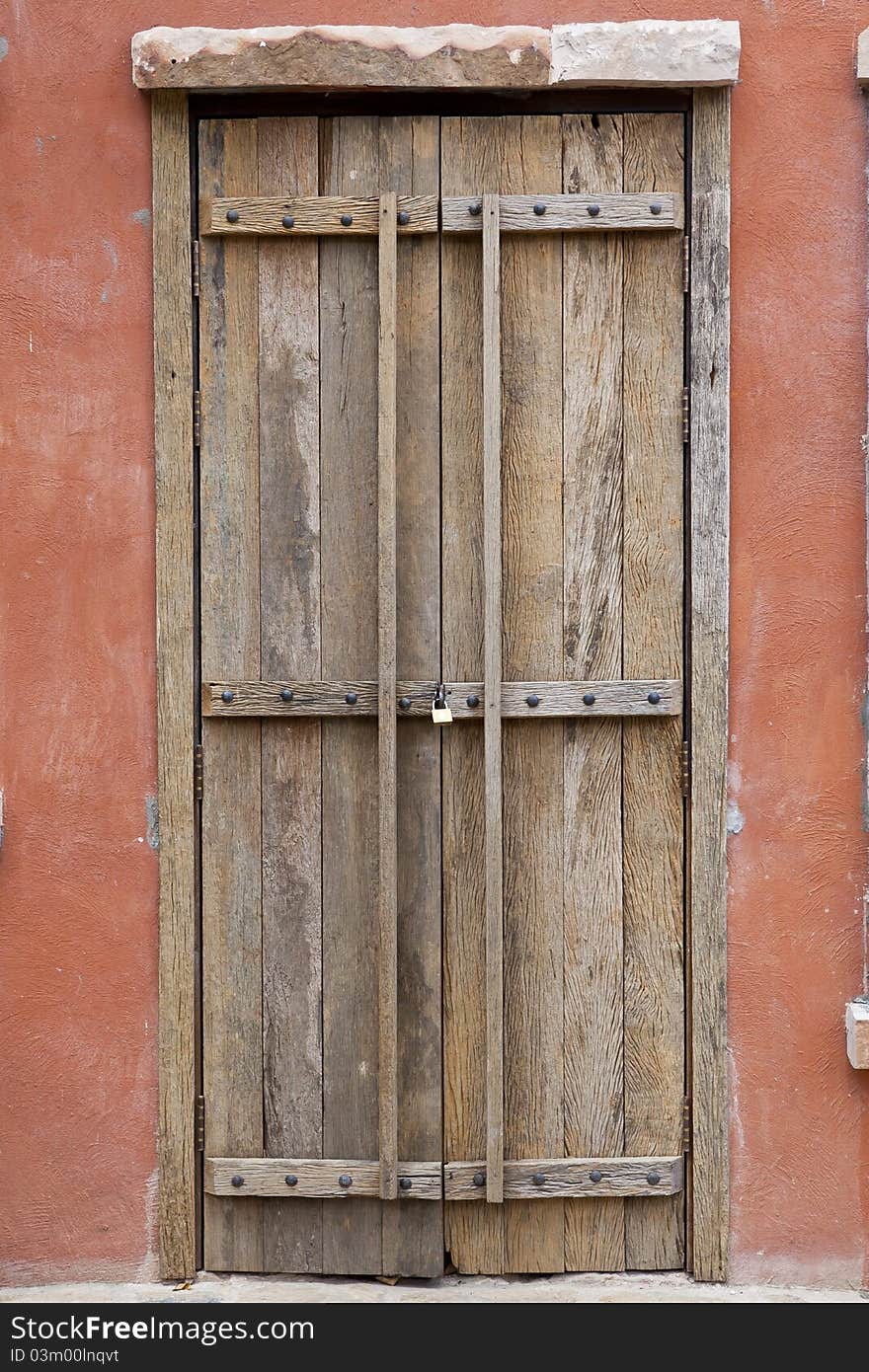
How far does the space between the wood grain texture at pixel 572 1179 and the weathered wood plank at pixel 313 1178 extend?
2.1 inches

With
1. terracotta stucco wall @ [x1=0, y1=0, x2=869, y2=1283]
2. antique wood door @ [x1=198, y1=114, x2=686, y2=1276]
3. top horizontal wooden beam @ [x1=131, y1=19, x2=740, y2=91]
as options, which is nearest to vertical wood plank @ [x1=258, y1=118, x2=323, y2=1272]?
antique wood door @ [x1=198, y1=114, x2=686, y2=1276]

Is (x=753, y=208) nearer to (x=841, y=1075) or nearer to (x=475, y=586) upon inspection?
(x=475, y=586)

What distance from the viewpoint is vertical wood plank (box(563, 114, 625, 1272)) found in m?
2.80

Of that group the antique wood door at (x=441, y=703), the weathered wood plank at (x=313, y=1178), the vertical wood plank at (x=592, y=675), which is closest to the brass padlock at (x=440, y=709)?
the antique wood door at (x=441, y=703)

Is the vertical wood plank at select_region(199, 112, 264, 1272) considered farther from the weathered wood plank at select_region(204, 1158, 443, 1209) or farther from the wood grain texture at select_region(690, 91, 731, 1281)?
the wood grain texture at select_region(690, 91, 731, 1281)

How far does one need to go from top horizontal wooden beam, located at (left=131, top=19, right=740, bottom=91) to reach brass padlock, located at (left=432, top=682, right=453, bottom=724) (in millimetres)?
1347

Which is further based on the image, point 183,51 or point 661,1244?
point 661,1244

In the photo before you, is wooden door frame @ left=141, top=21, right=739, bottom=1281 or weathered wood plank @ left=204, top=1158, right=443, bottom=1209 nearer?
wooden door frame @ left=141, top=21, right=739, bottom=1281

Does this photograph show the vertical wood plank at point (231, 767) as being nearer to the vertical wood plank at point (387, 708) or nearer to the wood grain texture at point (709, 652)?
the vertical wood plank at point (387, 708)

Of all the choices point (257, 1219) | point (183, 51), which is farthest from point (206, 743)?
point (183, 51)

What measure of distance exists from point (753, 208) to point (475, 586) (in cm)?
106

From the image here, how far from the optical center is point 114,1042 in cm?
285

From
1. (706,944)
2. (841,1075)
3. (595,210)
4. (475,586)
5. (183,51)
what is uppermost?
(183,51)

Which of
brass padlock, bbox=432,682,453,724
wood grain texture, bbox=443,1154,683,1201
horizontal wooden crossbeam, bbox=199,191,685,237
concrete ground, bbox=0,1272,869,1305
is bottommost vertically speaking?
concrete ground, bbox=0,1272,869,1305
